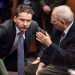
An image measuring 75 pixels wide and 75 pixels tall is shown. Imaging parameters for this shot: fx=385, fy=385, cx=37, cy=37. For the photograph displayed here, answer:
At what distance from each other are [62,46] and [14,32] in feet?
2.36

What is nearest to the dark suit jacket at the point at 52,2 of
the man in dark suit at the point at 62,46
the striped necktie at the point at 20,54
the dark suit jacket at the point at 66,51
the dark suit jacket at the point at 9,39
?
the dark suit jacket at the point at 9,39

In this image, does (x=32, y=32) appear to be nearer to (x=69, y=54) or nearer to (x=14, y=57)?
(x=14, y=57)

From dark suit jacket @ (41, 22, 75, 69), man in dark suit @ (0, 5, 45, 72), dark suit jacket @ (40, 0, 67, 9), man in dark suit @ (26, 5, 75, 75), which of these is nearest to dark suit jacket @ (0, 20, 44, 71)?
man in dark suit @ (0, 5, 45, 72)

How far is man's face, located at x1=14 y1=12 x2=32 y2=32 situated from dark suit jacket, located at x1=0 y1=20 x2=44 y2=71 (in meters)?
0.11

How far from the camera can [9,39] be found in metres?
4.16

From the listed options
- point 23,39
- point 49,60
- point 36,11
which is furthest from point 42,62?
point 36,11

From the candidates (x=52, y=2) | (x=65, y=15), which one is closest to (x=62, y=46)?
(x=65, y=15)

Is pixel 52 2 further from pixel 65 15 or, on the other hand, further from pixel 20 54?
pixel 65 15

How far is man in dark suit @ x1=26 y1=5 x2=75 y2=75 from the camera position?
354 cm

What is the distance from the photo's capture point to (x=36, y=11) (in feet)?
17.4

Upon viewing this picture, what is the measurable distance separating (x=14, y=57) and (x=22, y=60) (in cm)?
12

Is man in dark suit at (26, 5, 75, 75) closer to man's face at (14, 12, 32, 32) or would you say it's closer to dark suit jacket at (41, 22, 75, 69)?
dark suit jacket at (41, 22, 75, 69)

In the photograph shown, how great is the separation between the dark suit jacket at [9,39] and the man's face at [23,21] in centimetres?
11

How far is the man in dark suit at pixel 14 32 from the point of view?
13.3 ft
